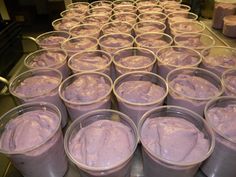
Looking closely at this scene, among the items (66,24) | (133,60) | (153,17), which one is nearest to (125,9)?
(153,17)

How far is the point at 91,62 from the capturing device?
132 centimetres

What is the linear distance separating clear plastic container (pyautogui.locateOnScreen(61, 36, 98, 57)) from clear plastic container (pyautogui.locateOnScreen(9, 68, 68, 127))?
0.24m

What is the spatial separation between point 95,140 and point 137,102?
10.9 inches

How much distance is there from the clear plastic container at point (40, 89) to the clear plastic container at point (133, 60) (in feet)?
1.14

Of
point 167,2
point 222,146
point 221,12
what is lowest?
point 222,146

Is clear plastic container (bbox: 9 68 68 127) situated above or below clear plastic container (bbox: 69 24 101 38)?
below

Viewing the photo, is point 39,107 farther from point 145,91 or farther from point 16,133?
point 145,91

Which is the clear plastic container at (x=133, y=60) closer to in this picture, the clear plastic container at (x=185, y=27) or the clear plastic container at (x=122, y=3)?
the clear plastic container at (x=185, y=27)

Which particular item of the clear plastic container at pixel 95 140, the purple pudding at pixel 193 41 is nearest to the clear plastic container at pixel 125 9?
the purple pudding at pixel 193 41

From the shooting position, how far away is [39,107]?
1.03 metres

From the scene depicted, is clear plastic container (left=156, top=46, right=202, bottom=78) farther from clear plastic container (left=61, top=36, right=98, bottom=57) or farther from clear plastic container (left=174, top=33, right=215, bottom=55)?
clear plastic container (left=61, top=36, right=98, bottom=57)

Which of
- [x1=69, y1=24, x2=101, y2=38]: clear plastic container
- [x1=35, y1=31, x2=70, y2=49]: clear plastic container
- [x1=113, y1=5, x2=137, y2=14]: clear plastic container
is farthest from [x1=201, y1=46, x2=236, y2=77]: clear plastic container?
[x1=35, y1=31, x2=70, y2=49]: clear plastic container

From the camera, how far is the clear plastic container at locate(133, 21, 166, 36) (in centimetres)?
161

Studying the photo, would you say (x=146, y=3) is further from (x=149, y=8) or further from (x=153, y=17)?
(x=153, y=17)
